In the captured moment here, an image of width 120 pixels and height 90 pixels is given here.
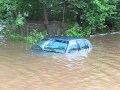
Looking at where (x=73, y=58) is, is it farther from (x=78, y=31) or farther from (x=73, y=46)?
(x=78, y=31)

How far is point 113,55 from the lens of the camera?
16219 mm

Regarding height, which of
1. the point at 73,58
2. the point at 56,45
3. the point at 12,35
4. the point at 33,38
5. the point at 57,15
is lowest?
the point at 73,58

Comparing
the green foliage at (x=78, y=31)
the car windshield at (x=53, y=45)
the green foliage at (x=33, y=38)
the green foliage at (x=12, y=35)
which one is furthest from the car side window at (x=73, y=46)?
the green foliage at (x=78, y=31)

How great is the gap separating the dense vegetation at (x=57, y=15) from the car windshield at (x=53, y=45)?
18.9 ft

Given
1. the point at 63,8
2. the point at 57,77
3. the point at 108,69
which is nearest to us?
the point at 57,77

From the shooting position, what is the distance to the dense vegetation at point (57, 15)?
857 inches

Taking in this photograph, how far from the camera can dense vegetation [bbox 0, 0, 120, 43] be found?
21.8 m

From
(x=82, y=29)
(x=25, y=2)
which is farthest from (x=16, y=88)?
(x=82, y=29)

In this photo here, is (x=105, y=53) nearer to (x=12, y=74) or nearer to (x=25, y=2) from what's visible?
(x=12, y=74)

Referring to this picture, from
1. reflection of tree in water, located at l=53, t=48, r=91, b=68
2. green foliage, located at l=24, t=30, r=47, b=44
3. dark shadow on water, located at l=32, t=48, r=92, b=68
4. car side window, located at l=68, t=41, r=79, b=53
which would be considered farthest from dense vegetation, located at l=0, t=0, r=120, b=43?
dark shadow on water, located at l=32, t=48, r=92, b=68

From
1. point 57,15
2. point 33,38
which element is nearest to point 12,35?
point 33,38

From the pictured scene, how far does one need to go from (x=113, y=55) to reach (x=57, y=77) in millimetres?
5937

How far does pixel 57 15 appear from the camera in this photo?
26969mm

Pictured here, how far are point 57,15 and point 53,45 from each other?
1265 centimetres
